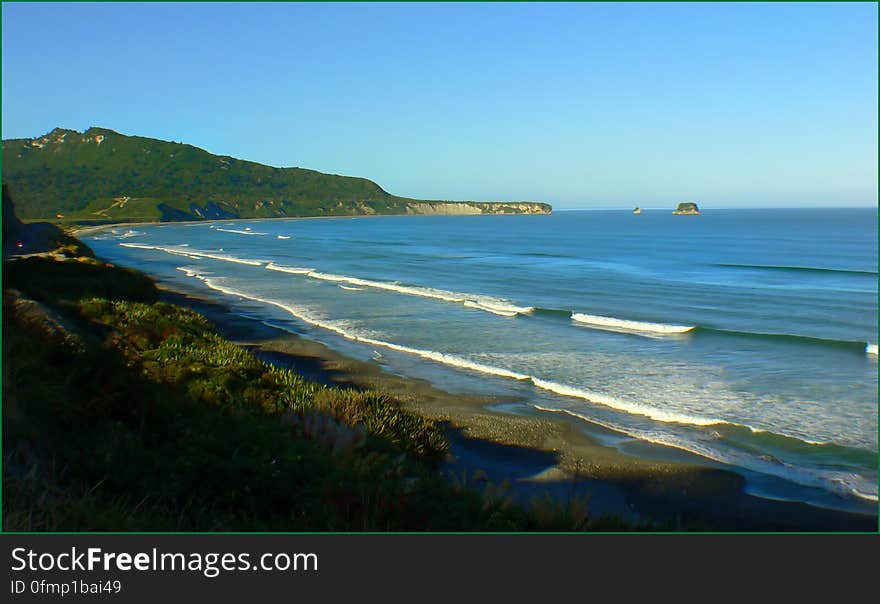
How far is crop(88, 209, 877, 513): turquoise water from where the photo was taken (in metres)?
12.9

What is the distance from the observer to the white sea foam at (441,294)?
29.6m

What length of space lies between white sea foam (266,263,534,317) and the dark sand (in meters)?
14.1

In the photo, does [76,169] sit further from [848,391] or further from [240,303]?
[848,391]

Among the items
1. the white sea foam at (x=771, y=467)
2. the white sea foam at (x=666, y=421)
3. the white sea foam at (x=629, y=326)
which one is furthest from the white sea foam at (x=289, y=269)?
the white sea foam at (x=771, y=467)

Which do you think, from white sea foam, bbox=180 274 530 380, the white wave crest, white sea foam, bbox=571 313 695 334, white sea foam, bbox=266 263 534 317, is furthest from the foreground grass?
white sea foam, bbox=266 263 534 317

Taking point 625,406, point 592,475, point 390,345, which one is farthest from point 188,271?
point 592,475

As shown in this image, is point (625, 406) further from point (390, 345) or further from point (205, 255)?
point (205, 255)

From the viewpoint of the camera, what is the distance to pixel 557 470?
10.8m

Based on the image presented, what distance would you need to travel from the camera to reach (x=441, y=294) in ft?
114

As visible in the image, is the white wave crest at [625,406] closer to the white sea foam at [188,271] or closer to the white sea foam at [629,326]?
the white sea foam at [629,326]

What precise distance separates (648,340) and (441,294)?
13654mm

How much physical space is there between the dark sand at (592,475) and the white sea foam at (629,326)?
11602 millimetres
